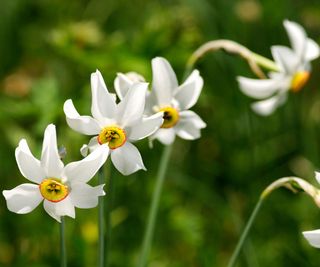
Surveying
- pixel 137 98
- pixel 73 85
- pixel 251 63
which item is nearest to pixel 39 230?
pixel 73 85

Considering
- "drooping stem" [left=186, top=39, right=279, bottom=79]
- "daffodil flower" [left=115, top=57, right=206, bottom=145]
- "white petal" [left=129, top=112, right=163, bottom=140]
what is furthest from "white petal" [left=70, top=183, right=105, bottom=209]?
"drooping stem" [left=186, top=39, right=279, bottom=79]

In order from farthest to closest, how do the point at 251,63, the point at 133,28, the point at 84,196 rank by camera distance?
the point at 133,28
the point at 251,63
the point at 84,196

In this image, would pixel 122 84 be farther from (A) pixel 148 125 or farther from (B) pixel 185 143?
(B) pixel 185 143

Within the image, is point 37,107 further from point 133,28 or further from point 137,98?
point 133,28

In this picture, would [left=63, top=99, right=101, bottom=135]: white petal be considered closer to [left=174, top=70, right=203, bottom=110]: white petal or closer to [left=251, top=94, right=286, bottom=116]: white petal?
[left=174, top=70, right=203, bottom=110]: white petal

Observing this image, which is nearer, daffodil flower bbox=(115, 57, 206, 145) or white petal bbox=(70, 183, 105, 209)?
white petal bbox=(70, 183, 105, 209)

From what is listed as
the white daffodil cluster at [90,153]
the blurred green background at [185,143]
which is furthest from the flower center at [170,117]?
the blurred green background at [185,143]

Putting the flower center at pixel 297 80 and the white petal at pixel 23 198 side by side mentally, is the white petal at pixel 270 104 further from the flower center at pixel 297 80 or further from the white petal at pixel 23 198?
the white petal at pixel 23 198
